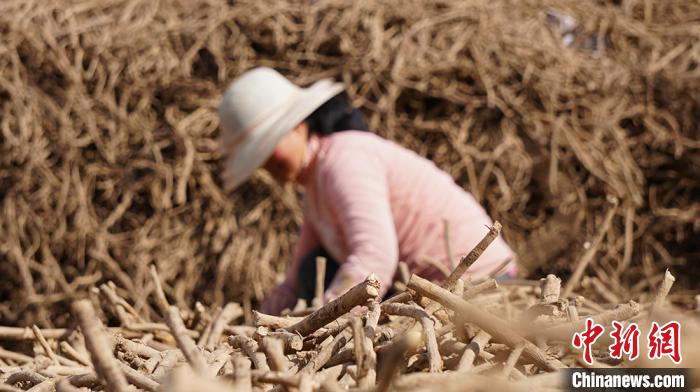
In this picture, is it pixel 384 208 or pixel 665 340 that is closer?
pixel 665 340

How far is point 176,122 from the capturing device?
3.29 m

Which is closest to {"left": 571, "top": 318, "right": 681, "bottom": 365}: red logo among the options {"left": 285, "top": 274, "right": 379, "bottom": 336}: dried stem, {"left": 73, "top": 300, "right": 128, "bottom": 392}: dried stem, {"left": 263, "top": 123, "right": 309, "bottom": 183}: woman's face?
{"left": 285, "top": 274, "right": 379, "bottom": 336}: dried stem

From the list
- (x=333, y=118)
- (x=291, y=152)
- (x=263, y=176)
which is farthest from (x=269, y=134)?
(x=263, y=176)

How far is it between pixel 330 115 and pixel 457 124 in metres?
0.87

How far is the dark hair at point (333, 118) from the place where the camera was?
2.55m

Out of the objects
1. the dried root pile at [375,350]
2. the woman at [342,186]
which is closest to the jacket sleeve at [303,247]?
the woman at [342,186]

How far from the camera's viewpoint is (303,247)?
2.72m

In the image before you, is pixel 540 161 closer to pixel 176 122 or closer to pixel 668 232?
pixel 668 232

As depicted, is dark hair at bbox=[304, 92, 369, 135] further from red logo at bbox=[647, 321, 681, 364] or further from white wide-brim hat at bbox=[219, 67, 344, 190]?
red logo at bbox=[647, 321, 681, 364]

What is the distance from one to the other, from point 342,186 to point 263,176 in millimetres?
1055

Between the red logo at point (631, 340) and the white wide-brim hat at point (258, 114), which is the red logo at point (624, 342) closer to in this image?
the red logo at point (631, 340)

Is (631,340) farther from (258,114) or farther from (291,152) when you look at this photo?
(258,114)

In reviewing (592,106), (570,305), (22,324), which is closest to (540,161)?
(592,106)

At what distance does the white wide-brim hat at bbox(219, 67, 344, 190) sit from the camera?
2.48 meters
